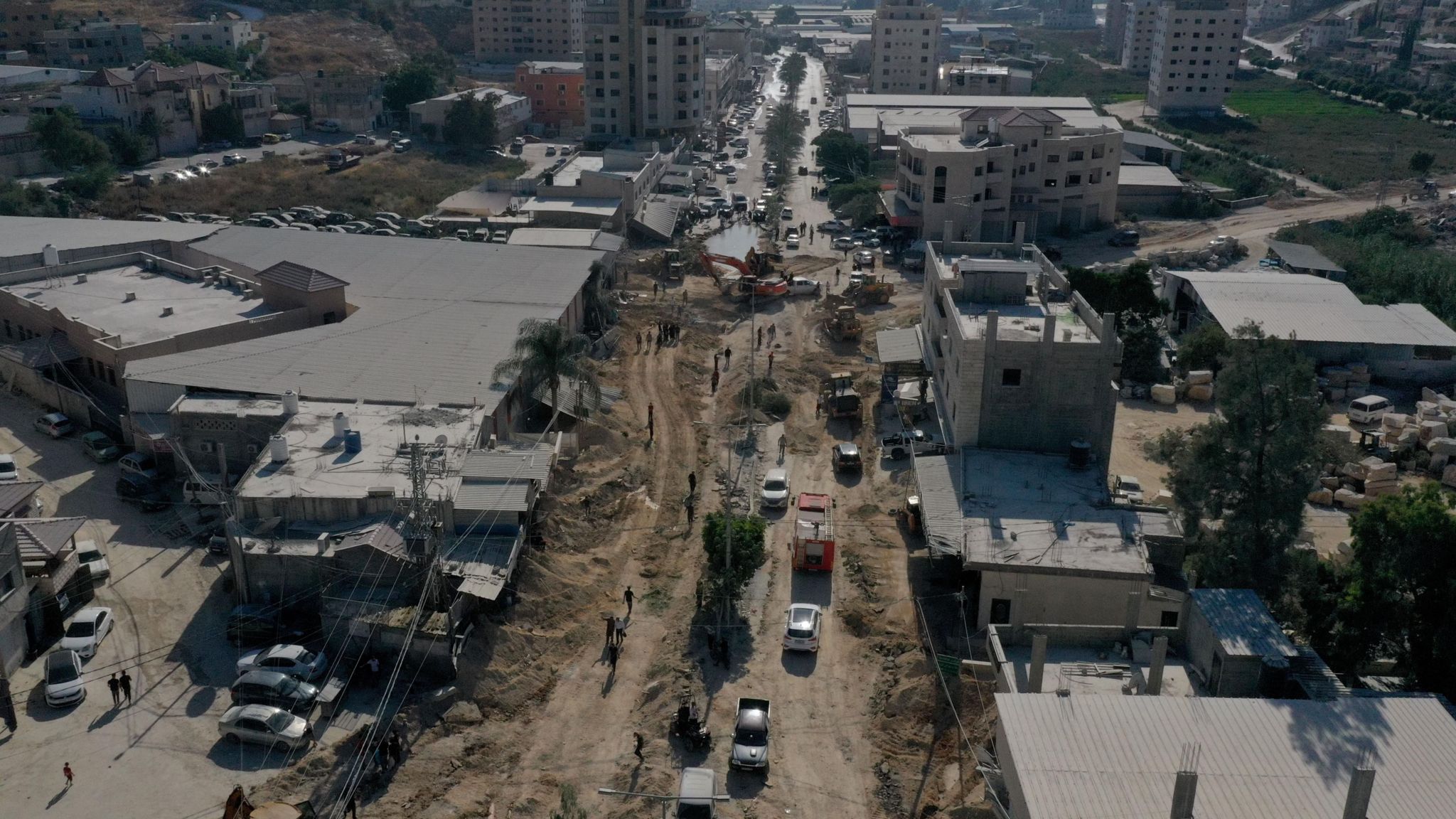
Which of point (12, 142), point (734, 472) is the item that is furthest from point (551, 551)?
point (12, 142)

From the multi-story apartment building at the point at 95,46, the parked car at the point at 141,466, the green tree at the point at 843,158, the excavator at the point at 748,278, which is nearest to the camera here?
the parked car at the point at 141,466

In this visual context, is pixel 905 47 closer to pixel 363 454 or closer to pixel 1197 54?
pixel 1197 54

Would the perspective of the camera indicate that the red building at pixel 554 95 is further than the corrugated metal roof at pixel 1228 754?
Yes

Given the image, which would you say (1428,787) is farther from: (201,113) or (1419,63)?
(1419,63)

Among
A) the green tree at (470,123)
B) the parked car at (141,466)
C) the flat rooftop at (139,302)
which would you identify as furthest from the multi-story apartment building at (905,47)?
the parked car at (141,466)

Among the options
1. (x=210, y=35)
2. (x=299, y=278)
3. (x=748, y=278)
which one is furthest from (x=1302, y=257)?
(x=210, y=35)

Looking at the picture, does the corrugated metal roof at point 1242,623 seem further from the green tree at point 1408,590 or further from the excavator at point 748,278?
the excavator at point 748,278
